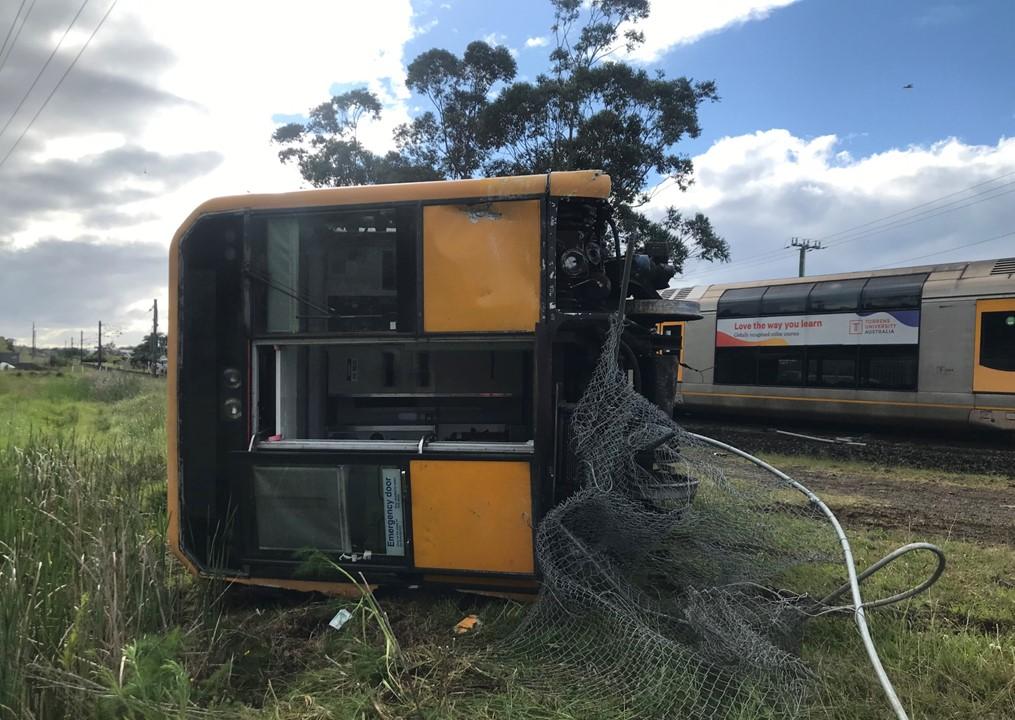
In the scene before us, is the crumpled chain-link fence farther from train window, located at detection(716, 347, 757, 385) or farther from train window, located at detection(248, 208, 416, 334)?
train window, located at detection(716, 347, 757, 385)

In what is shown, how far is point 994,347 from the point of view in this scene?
10.5m

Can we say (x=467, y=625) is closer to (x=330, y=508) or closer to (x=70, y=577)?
(x=330, y=508)

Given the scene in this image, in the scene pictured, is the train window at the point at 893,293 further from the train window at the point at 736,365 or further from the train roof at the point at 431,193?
the train roof at the point at 431,193

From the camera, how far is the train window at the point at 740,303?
13609mm

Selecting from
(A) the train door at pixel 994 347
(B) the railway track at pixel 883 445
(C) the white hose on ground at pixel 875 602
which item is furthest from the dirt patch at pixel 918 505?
(A) the train door at pixel 994 347

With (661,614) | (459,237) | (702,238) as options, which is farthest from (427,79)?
(661,614)

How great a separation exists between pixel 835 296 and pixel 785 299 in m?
0.99

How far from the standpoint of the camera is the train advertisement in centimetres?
1149

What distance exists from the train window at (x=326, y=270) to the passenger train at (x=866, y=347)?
769 centimetres

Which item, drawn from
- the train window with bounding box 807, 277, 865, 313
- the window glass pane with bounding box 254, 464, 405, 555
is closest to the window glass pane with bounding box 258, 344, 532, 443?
the window glass pane with bounding box 254, 464, 405, 555

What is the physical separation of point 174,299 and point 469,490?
2034mm

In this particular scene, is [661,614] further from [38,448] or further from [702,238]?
[702,238]

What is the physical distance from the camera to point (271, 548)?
374 cm

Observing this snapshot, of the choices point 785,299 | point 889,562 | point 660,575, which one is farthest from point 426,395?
point 785,299
